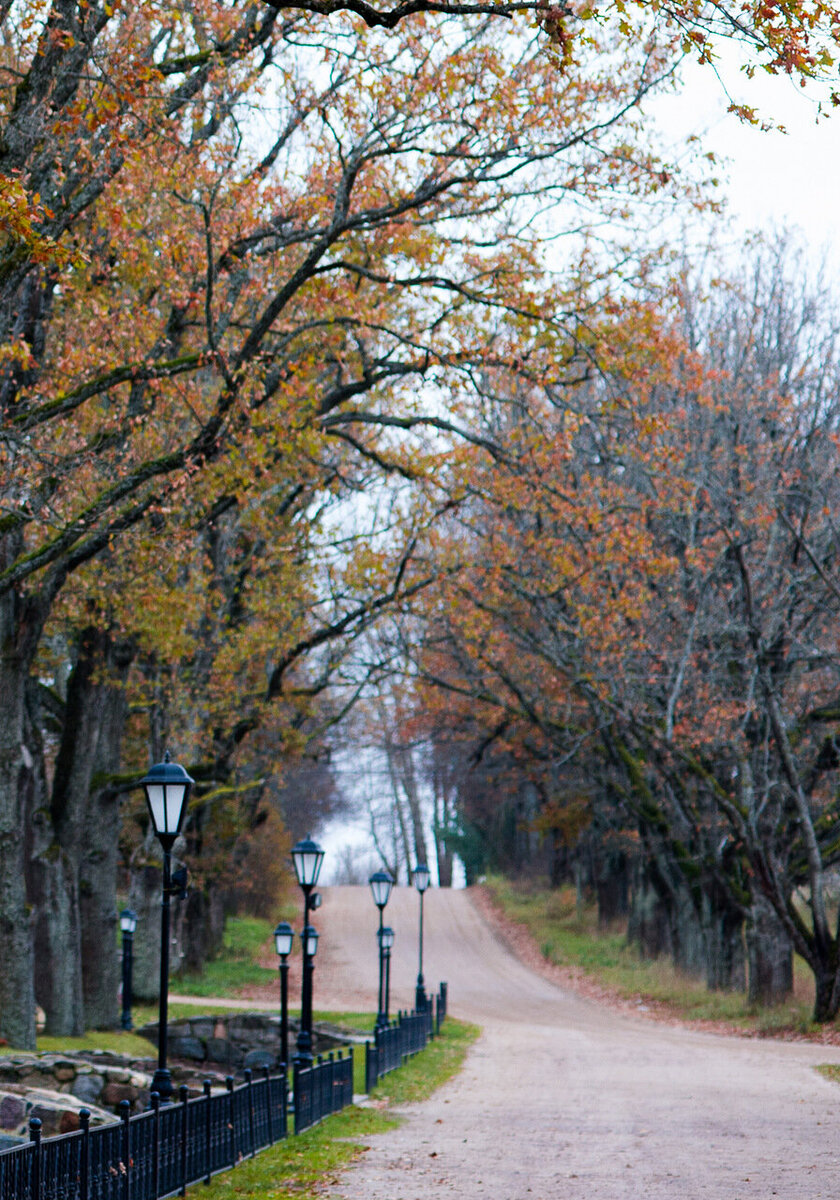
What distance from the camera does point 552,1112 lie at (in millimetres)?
14117

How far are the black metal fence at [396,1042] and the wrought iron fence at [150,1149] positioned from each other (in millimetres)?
4574

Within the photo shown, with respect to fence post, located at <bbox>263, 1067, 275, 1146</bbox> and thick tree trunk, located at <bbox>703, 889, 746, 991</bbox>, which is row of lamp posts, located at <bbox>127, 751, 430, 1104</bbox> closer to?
fence post, located at <bbox>263, 1067, 275, 1146</bbox>

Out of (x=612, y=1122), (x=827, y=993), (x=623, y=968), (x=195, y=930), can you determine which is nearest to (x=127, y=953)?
(x=195, y=930)

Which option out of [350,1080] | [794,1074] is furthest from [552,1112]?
[794,1074]

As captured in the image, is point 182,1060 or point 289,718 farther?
point 289,718

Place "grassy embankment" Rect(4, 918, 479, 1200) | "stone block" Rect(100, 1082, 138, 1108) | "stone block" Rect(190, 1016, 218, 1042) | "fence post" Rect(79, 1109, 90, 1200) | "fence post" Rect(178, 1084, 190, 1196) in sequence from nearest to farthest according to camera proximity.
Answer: "fence post" Rect(79, 1109, 90, 1200) → "fence post" Rect(178, 1084, 190, 1196) → "grassy embankment" Rect(4, 918, 479, 1200) → "stone block" Rect(100, 1082, 138, 1108) → "stone block" Rect(190, 1016, 218, 1042)

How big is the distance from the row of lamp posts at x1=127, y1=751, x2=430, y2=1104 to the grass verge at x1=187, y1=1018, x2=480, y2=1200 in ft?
2.46

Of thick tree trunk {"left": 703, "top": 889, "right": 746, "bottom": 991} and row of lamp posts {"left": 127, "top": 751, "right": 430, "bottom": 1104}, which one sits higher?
row of lamp posts {"left": 127, "top": 751, "right": 430, "bottom": 1104}

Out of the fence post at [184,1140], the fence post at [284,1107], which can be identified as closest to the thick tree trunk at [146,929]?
the fence post at [284,1107]

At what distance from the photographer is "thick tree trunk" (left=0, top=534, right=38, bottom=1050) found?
15.3m

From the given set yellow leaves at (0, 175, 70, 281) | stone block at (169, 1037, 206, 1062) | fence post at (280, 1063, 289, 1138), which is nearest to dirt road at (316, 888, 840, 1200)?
fence post at (280, 1063, 289, 1138)

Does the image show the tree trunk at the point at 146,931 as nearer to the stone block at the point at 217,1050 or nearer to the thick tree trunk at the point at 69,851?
the stone block at the point at 217,1050

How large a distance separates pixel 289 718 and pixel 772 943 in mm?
12661

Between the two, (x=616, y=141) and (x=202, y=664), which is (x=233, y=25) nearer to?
(x=616, y=141)
